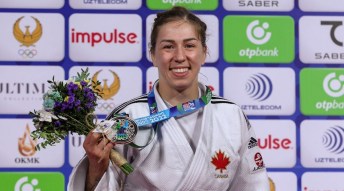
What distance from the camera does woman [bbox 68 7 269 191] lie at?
2.13 metres

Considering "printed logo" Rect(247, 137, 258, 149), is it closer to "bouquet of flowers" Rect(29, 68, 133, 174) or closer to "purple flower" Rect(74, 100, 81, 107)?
"bouquet of flowers" Rect(29, 68, 133, 174)

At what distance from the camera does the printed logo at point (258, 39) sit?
11.5 ft

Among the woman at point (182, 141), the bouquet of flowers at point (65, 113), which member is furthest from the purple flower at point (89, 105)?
the woman at point (182, 141)

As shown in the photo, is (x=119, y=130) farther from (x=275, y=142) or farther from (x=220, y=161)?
(x=275, y=142)

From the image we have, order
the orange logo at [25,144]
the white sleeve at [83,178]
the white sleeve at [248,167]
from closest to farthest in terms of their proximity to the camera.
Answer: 1. the white sleeve at [83,178]
2. the white sleeve at [248,167]
3. the orange logo at [25,144]

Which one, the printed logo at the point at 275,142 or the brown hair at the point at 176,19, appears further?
the printed logo at the point at 275,142

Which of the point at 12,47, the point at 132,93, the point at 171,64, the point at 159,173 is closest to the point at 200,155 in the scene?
the point at 159,173

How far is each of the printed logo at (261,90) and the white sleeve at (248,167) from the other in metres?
1.22

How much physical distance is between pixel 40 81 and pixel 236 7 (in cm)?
110

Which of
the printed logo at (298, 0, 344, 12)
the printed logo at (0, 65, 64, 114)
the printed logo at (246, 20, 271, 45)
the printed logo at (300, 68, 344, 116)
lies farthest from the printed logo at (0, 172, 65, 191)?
the printed logo at (298, 0, 344, 12)

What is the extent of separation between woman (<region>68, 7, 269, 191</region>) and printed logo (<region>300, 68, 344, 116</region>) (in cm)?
133

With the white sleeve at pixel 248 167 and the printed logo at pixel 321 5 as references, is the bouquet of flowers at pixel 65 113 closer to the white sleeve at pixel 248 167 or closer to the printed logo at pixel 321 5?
the white sleeve at pixel 248 167

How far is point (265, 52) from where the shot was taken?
3510 millimetres

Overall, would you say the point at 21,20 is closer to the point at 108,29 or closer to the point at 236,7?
the point at 108,29
